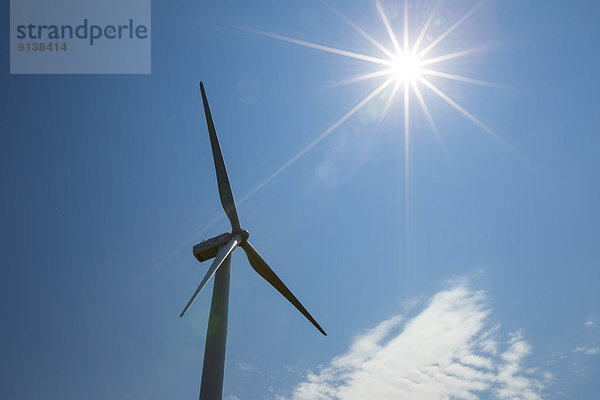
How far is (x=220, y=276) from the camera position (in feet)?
89.9

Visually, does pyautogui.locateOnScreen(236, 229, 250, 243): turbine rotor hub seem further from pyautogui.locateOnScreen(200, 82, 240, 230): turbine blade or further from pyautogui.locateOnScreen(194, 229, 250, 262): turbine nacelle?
pyautogui.locateOnScreen(200, 82, 240, 230): turbine blade

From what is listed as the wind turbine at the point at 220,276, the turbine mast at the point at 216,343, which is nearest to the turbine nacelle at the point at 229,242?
the wind turbine at the point at 220,276

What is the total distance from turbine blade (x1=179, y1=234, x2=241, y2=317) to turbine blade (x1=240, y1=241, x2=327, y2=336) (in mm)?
1419

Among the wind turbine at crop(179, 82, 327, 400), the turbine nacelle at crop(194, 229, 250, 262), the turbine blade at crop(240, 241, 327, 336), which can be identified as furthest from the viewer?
the turbine blade at crop(240, 241, 327, 336)

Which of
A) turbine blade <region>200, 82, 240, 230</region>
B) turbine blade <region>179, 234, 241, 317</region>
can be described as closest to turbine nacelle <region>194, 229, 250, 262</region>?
turbine blade <region>179, 234, 241, 317</region>

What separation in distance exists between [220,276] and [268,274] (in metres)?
6.06

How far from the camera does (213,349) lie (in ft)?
74.2

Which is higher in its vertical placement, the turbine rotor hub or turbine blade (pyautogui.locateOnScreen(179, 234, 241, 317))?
the turbine rotor hub

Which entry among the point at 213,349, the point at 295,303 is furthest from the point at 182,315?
the point at 295,303

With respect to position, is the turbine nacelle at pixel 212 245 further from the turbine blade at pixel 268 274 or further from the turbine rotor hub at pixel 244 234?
the turbine blade at pixel 268 274

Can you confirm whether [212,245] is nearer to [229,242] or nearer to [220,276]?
[229,242]

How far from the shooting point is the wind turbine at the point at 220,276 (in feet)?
Result: 71.9

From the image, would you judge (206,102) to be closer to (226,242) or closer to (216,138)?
(216,138)

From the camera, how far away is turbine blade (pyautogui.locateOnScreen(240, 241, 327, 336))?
105 feet
